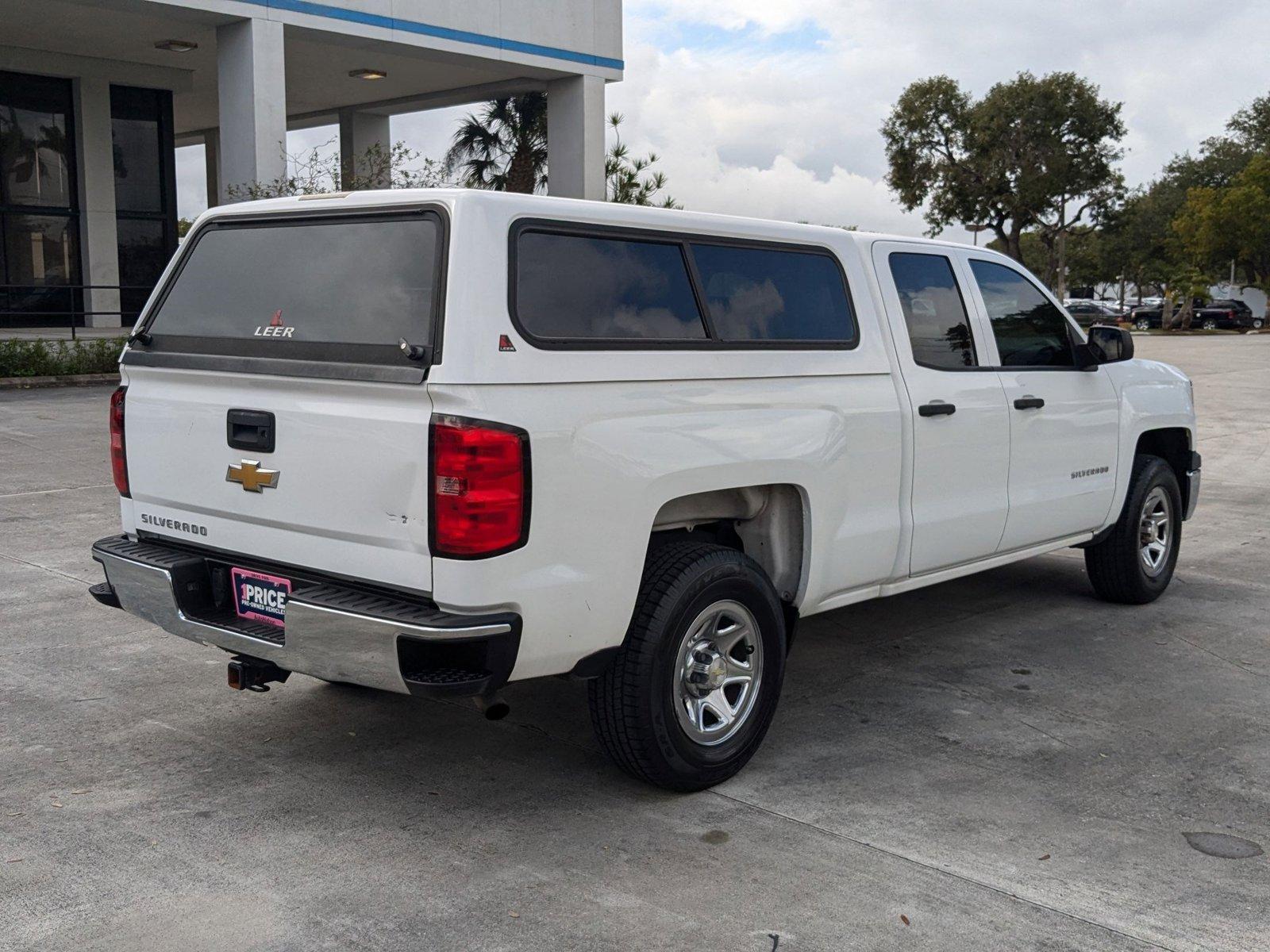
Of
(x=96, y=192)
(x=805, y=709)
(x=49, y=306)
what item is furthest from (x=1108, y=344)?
(x=96, y=192)

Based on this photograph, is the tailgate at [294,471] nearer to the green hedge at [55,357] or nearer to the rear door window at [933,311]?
the rear door window at [933,311]

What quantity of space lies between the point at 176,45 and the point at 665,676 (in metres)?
22.2

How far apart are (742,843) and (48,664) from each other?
3.47 m

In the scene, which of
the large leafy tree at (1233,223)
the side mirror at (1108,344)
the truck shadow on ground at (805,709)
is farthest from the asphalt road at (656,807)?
the large leafy tree at (1233,223)

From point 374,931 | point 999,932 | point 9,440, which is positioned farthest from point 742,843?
point 9,440

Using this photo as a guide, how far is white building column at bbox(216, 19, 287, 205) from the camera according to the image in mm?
19422

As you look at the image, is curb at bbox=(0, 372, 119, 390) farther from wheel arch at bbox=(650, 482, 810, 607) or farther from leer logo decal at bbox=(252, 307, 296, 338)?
wheel arch at bbox=(650, 482, 810, 607)

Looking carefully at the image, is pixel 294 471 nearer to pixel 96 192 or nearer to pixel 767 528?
pixel 767 528

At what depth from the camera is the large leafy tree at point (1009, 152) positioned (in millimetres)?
54562

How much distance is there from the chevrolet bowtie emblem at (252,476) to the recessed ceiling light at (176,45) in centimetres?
2119

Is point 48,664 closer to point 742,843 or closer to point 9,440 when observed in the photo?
point 742,843

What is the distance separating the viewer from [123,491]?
4.86 m

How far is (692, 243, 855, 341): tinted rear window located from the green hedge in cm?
1610

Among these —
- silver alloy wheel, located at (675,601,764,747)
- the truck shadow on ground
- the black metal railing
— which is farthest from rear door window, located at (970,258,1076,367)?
the black metal railing
